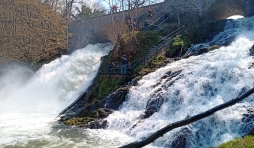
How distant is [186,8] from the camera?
2500cm

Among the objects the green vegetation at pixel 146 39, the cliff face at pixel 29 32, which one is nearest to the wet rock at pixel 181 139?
the green vegetation at pixel 146 39

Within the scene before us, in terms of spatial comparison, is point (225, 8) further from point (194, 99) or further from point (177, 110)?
point (177, 110)

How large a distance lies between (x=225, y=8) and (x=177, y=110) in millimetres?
15936

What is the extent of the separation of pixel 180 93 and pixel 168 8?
16015 millimetres

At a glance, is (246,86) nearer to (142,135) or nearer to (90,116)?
(142,135)

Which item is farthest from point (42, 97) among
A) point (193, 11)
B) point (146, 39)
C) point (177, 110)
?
point (193, 11)

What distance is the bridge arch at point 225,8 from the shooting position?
2380 centimetres

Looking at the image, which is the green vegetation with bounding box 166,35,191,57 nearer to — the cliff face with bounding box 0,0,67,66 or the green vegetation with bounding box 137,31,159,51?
the green vegetation with bounding box 137,31,159,51

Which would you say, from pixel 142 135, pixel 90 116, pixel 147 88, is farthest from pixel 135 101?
pixel 142 135

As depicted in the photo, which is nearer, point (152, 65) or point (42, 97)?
point (152, 65)

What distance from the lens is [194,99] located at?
11641 mm

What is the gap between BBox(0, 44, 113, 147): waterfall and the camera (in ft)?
40.9

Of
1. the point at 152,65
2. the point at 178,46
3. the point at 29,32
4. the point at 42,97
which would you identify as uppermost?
the point at 29,32

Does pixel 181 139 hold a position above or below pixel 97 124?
above
